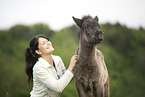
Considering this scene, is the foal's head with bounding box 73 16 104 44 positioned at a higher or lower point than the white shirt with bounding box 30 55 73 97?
higher

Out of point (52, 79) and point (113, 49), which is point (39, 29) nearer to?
point (113, 49)

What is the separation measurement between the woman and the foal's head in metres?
0.52

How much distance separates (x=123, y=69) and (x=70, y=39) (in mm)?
9341

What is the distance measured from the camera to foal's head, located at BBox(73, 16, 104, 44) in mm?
3107

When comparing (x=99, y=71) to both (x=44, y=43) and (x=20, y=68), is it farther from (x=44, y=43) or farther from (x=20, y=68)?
(x=20, y=68)

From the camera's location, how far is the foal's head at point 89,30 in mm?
3107

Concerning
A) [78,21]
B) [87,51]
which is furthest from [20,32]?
[87,51]

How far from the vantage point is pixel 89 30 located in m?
3.34

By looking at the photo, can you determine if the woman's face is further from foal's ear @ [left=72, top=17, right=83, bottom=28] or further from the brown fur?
foal's ear @ [left=72, top=17, right=83, bottom=28]

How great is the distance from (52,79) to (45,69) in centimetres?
29

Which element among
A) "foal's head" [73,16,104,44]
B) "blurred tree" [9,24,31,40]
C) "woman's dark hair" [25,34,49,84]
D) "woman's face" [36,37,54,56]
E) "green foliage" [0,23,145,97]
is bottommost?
"green foliage" [0,23,145,97]

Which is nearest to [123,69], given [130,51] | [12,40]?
[130,51]

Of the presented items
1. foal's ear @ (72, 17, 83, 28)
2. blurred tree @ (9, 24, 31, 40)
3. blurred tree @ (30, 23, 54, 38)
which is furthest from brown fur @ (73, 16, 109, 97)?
blurred tree @ (9, 24, 31, 40)

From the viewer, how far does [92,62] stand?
351 cm
